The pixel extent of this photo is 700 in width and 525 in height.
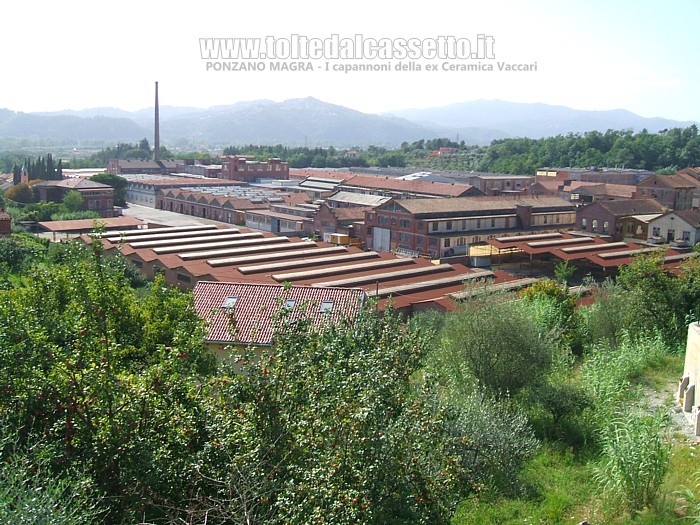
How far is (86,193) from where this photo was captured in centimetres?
4122

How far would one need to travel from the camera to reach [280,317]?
219 inches

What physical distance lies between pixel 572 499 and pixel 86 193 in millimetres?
39557

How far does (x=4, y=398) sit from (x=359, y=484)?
2.83 meters

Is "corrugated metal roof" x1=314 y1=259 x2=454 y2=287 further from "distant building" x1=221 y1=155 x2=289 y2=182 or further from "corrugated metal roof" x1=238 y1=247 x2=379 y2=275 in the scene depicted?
"distant building" x1=221 y1=155 x2=289 y2=182

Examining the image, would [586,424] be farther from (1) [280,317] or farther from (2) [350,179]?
(2) [350,179]

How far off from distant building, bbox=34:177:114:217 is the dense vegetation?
35360 millimetres

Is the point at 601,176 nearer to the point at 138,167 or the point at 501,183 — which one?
the point at 501,183

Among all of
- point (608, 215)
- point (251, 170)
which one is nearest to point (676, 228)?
point (608, 215)

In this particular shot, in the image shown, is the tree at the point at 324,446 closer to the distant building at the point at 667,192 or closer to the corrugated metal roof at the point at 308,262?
the corrugated metal roof at the point at 308,262

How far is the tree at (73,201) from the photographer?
129 ft

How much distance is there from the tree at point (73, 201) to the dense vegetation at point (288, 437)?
33.9 metres

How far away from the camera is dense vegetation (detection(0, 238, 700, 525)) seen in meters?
4.41

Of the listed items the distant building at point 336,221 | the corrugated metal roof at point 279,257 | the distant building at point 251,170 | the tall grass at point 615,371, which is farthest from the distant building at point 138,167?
the tall grass at point 615,371

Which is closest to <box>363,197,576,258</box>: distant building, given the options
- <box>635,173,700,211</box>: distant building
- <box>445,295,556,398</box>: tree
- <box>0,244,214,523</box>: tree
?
<box>635,173,700,211</box>: distant building
